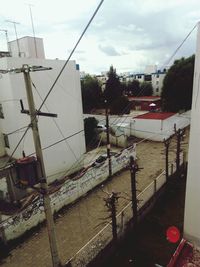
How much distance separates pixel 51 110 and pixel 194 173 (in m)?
10.4

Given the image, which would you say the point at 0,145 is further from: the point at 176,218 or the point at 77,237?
the point at 176,218

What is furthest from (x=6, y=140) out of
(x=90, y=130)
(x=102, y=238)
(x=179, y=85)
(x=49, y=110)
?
(x=179, y=85)

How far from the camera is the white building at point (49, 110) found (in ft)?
44.9

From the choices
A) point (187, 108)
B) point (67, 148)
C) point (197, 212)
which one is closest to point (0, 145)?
point (67, 148)

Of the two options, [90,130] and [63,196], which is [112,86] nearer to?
[90,130]

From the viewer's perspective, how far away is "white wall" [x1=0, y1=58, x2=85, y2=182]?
538 inches

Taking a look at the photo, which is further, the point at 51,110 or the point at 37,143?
the point at 51,110

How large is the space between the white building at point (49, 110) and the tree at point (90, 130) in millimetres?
5737

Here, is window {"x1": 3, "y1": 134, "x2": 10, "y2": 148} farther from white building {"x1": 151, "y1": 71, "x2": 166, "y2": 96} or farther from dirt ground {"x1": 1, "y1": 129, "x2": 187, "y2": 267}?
white building {"x1": 151, "y1": 71, "x2": 166, "y2": 96}

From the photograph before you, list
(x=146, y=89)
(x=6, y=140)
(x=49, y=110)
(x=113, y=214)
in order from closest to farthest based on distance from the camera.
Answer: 1. (x=113, y=214)
2. (x=49, y=110)
3. (x=6, y=140)
4. (x=146, y=89)

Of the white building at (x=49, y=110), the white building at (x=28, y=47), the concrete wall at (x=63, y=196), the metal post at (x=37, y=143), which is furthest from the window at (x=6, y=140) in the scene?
the metal post at (x=37, y=143)

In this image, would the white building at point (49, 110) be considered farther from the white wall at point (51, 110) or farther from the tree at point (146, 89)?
the tree at point (146, 89)

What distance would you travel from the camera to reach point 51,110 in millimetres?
15383

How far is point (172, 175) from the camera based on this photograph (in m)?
15.1
